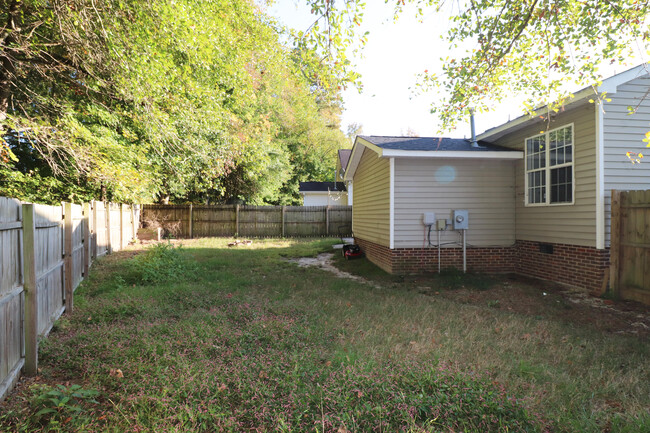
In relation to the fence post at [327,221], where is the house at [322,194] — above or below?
above

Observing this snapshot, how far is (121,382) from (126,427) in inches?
25.7

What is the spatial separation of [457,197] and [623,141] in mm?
3143

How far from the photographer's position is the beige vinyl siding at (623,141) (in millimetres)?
6016

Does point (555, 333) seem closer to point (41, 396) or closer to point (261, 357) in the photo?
point (261, 357)

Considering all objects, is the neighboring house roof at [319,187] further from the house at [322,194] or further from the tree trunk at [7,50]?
the tree trunk at [7,50]

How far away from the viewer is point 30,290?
Answer: 3002mm

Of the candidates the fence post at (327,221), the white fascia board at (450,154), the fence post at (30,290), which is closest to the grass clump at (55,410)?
the fence post at (30,290)

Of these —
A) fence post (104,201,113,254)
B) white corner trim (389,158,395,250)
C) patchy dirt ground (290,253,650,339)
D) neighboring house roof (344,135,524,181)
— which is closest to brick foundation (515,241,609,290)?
patchy dirt ground (290,253,650,339)

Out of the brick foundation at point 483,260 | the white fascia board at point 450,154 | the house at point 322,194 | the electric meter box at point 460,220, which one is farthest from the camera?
the house at point 322,194

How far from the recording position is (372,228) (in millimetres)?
9891

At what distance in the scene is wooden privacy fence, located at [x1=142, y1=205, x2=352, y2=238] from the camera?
16969 millimetres

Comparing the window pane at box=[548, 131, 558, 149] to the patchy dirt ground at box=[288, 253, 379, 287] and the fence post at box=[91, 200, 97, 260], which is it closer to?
the patchy dirt ground at box=[288, 253, 379, 287]

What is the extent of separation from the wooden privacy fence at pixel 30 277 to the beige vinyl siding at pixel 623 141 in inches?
319

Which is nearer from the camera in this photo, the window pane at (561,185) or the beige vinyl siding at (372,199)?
the window pane at (561,185)
